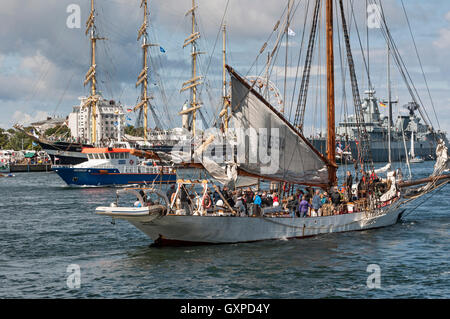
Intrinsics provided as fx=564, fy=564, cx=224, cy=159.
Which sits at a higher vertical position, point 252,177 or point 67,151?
point 67,151

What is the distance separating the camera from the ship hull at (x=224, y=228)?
25938mm

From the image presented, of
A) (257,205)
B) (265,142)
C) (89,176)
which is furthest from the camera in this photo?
(89,176)

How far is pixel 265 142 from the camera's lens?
29.5 meters

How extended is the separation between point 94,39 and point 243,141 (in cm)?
7487

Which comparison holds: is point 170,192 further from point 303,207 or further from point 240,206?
point 303,207

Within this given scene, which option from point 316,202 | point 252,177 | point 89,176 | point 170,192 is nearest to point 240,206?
point 252,177

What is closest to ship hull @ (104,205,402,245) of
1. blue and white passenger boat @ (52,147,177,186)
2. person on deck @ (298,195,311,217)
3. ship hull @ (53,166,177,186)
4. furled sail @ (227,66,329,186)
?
person on deck @ (298,195,311,217)

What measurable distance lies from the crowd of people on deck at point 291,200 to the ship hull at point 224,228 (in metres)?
0.49

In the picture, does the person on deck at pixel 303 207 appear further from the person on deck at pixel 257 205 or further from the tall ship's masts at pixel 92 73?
the tall ship's masts at pixel 92 73

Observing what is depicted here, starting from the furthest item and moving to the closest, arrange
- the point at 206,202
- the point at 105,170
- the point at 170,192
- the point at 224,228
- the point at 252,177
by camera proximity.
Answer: the point at 105,170
the point at 252,177
the point at 170,192
the point at 206,202
the point at 224,228

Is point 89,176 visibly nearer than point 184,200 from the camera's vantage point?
No

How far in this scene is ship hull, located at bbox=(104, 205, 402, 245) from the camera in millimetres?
25938

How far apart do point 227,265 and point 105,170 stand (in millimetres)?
58732

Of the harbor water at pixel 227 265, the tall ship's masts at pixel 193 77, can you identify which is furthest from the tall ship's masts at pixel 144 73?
the harbor water at pixel 227 265
